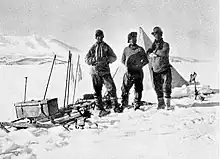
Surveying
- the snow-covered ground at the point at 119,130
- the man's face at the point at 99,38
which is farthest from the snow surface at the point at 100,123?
the man's face at the point at 99,38

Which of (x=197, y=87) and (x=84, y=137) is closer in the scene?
(x=84, y=137)

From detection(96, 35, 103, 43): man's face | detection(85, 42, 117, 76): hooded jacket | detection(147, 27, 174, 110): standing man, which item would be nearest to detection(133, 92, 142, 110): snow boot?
detection(147, 27, 174, 110): standing man

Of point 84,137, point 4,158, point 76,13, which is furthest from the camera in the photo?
point 76,13

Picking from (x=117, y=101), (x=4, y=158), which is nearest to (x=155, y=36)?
(x=117, y=101)

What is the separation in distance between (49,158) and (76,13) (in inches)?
31.3

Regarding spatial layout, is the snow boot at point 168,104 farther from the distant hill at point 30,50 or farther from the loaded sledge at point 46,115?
the distant hill at point 30,50

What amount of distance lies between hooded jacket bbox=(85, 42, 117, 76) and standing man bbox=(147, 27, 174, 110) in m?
0.22

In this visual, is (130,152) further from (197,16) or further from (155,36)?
(197,16)

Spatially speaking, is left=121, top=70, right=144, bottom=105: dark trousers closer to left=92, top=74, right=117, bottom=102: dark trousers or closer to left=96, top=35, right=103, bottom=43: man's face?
left=92, top=74, right=117, bottom=102: dark trousers

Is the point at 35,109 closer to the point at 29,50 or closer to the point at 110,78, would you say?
the point at 29,50

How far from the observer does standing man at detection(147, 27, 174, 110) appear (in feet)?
6.13

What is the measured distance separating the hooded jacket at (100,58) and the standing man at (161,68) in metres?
0.22

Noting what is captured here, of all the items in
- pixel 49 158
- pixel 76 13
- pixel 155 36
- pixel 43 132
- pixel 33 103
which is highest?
pixel 76 13

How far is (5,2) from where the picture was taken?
1.80 meters
